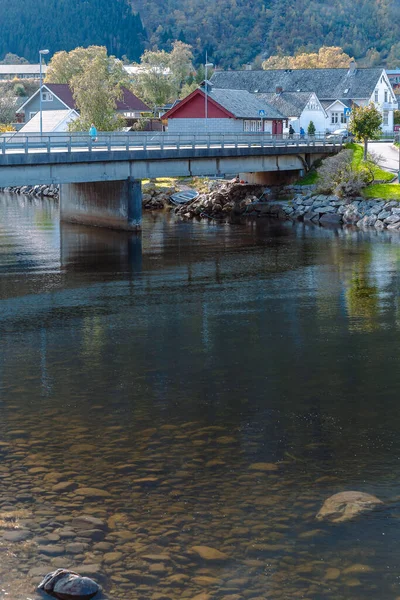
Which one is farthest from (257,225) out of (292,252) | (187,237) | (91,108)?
(91,108)

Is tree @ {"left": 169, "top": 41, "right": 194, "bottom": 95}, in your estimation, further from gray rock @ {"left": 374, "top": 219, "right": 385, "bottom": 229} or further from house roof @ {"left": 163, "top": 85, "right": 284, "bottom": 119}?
gray rock @ {"left": 374, "top": 219, "right": 385, "bottom": 229}

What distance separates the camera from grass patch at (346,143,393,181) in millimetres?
61688

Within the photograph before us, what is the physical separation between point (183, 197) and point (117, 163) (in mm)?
16857

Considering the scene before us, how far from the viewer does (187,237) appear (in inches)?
1991

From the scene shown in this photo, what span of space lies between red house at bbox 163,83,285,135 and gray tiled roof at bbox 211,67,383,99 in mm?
16688

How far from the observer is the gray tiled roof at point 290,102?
294 feet

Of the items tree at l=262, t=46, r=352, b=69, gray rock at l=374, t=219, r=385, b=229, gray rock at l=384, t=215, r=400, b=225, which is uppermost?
tree at l=262, t=46, r=352, b=69

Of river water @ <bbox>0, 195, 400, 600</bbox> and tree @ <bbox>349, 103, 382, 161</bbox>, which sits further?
tree @ <bbox>349, 103, 382, 161</bbox>

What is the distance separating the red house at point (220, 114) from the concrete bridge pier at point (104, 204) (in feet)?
67.8

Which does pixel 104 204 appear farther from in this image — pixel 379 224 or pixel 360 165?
pixel 360 165

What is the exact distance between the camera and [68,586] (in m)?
12.2

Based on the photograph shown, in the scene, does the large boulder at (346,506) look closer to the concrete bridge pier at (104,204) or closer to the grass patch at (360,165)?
the concrete bridge pier at (104,204)

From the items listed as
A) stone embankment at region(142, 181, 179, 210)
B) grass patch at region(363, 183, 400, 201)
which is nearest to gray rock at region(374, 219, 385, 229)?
grass patch at region(363, 183, 400, 201)

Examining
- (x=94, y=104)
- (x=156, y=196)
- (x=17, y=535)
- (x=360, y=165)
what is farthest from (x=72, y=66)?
(x=17, y=535)
